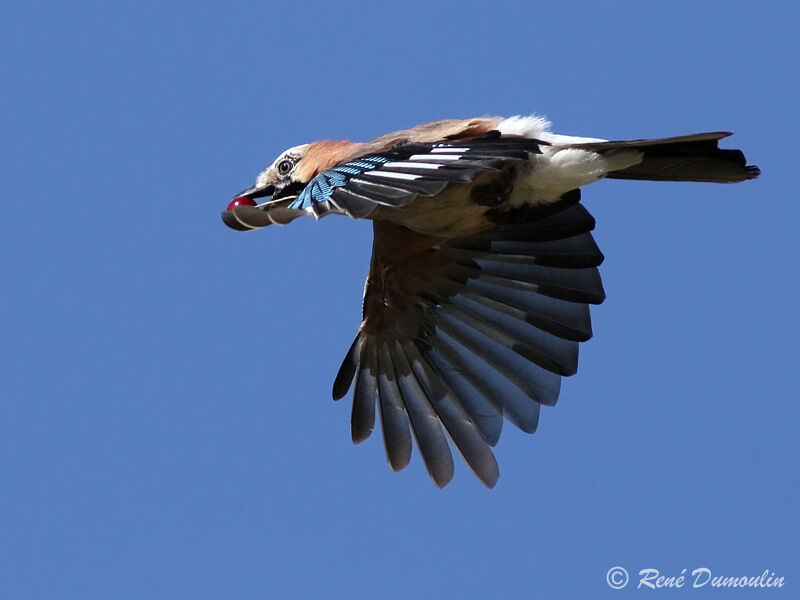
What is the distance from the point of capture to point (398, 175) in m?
6.34

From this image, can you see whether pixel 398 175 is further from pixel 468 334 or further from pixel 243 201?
pixel 468 334

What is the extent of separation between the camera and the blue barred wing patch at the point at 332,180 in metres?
6.23

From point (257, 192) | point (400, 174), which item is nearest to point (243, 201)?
point (257, 192)

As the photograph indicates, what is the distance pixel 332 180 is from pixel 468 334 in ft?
7.79

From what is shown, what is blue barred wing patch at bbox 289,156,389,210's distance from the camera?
6234 mm

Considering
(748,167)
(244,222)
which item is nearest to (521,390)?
(748,167)

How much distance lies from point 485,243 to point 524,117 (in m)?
1.16

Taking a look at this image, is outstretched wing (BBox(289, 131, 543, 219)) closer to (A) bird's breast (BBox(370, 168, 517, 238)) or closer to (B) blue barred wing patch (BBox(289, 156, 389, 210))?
(B) blue barred wing patch (BBox(289, 156, 389, 210))

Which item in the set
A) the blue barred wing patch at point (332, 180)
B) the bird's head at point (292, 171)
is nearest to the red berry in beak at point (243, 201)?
the bird's head at point (292, 171)

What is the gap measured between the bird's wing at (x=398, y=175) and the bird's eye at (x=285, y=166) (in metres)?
1.40

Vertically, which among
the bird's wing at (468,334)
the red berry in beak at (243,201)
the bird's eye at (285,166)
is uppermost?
the bird's eye at (285,166)

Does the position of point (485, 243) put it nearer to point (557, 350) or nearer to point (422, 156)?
point (557, 350)

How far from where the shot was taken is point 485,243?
8.42m

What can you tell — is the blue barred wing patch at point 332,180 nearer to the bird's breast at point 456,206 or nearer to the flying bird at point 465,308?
the bird's breast at point 456,206
